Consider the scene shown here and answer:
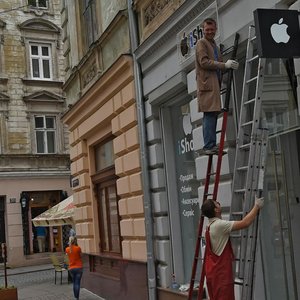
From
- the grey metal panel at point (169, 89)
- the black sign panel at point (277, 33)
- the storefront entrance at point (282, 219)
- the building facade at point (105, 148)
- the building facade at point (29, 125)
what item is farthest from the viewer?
the building facade at point (29, 125)

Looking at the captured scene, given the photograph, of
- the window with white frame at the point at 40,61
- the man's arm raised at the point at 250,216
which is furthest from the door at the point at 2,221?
the man's arm raised at the point at 250,216

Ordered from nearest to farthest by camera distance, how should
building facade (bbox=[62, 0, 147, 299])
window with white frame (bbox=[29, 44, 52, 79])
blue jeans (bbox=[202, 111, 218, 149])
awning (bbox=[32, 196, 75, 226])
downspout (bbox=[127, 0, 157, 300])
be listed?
1. blue jeans (bbox=[202, 111, 218, 149])
2. downspout (bbox=[127, 0, 157, 300])
3. building facade (bbox=[62, 0, 147, 299])
4. awning (bbox=[32, 196, 75, 226])
5. window with white frame (bbox=[29, 44, 52, 79])

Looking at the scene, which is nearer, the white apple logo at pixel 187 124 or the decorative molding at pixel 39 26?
the white apple logo at pixel 187 124

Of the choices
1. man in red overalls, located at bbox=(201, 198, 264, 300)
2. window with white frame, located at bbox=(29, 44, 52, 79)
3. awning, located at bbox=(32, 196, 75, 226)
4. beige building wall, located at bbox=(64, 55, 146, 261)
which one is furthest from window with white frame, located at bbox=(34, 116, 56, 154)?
man in red overalls, located at bbox=(201, 198, 264, 300)

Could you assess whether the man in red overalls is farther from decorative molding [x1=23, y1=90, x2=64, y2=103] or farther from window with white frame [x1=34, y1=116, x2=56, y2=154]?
decorative molding [x1=23, y1=90, x2=64, y2=103]

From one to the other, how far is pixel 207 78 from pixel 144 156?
12.1 feet

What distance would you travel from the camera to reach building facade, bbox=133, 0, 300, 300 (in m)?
6.07

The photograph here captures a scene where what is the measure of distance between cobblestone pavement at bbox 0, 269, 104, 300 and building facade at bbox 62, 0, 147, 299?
1.76 ft

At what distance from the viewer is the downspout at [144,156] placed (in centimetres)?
935

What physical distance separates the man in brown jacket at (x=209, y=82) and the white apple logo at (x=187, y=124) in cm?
241

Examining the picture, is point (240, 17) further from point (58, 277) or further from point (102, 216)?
point (58, 277)

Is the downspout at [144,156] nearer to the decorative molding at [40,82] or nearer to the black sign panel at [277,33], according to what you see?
the black sign panel at [277,33]

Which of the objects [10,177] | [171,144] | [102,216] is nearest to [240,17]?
[171,144]

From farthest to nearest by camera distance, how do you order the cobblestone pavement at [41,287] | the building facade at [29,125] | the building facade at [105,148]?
the building facade at [29,125], the cobblestone pavement at [41,287], the building facade at [105,148]
